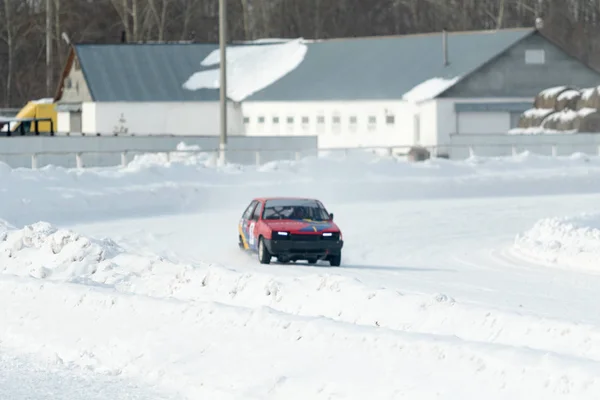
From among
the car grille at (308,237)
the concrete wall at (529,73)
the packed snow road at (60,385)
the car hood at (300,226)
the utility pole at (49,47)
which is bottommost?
the packed snow road at (60,385)

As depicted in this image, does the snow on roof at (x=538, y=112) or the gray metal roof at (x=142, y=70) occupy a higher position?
the gray metal roof at (x=142, y=70)

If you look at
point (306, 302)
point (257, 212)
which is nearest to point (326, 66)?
point (257, 212)

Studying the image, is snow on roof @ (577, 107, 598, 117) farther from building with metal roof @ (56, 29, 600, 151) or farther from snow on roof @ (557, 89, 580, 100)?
building with metal roof @ (56, 29, 600, 151)

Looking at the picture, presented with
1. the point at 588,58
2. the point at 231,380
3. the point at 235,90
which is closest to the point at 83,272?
the point at 231,380

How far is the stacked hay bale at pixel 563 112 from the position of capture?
62028 mm

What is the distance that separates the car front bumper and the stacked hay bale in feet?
126

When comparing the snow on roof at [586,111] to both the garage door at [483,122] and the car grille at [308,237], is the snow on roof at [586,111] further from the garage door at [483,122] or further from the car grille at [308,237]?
the car grille at [308,237]

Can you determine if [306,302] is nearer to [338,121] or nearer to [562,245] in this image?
[562,245]

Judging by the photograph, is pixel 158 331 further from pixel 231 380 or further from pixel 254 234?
pixel 254 234

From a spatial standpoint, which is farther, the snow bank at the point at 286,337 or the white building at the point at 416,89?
the white building at the point at 416,89

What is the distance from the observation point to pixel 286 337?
1262cm

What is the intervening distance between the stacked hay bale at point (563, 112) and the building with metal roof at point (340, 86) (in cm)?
415

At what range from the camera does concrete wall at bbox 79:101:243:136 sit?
7762 cm

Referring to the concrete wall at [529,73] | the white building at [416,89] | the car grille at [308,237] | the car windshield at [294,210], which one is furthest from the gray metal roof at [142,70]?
the car grille at [308,237]
